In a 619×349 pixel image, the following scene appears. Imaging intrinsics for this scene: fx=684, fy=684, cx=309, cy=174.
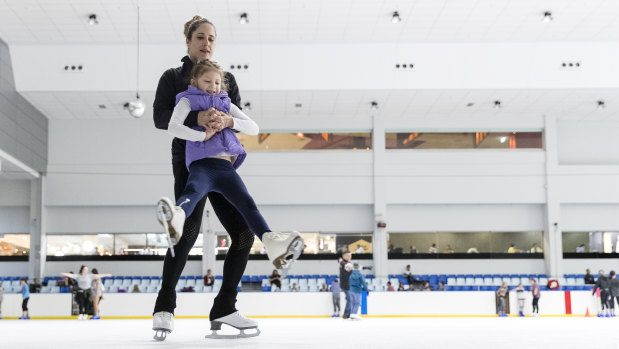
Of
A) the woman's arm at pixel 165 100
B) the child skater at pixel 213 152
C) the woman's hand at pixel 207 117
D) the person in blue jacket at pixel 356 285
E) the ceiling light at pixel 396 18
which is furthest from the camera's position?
the ceiling light at pixel 396 18

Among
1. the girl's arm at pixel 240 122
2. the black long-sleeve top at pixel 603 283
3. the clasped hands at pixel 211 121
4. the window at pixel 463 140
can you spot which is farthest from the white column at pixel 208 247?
the clasped hands at pixel 211 121

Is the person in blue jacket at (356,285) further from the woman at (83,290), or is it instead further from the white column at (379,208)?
the white column at (379,208)

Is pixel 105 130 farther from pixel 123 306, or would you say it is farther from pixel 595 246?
pixel 595 246

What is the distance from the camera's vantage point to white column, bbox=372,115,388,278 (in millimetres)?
25422

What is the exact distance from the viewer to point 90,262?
85.4ft

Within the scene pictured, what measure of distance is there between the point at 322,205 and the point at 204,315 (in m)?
8.88

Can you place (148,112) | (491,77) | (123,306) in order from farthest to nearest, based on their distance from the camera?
1. (148,112)
2. (491,77)
3. (123,306)

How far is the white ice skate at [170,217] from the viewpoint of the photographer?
3.03 meters

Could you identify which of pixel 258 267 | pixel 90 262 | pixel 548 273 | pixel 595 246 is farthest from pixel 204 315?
pixel 595 246

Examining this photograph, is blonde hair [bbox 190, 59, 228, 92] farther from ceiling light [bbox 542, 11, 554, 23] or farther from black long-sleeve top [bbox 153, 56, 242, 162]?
ceiling light [bbox 542, 11, 554, 23]

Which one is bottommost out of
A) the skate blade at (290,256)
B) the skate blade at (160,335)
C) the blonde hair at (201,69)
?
the skate blade at (160,335)

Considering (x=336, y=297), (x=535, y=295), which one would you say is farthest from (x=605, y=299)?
(x=336, y=297)

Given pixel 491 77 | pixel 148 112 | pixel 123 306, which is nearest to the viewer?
pixel 123 306

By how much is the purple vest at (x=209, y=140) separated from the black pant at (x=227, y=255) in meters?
0.23
